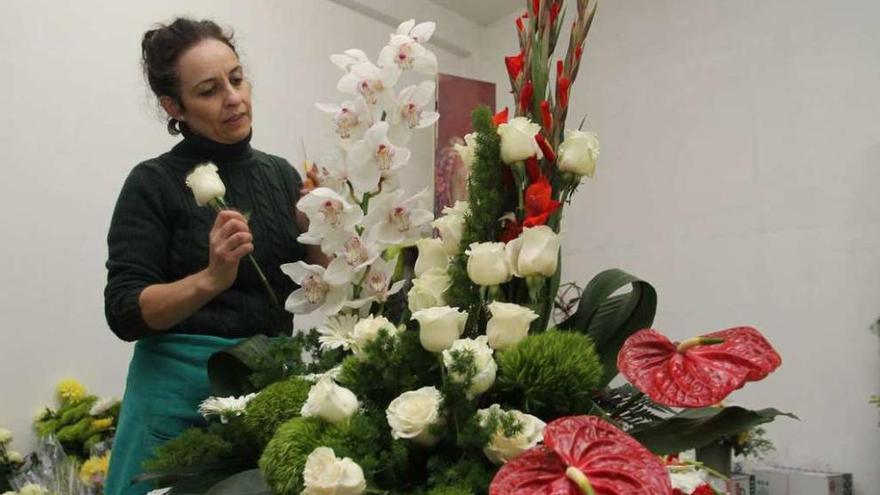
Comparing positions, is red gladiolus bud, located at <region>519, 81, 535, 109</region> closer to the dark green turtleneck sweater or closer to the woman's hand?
the woman's hand

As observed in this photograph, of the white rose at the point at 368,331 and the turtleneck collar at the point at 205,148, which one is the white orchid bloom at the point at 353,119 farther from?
the turtleneck collar at the point at 205,148

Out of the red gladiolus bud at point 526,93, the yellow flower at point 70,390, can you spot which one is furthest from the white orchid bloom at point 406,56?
the yellow flower at point 70,390

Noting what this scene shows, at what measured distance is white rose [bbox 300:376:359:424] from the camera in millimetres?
551

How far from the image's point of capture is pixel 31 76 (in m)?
2.15

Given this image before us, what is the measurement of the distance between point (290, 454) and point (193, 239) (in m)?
0.50

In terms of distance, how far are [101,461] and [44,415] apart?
41 cm

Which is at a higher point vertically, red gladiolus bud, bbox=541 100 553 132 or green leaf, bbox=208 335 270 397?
red gladiolus bud, bbox=541 100 553 132

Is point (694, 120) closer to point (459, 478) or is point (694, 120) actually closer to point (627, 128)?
point (627, 128)

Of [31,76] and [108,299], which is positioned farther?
[31,76]

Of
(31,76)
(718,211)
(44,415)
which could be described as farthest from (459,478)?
(718,211)

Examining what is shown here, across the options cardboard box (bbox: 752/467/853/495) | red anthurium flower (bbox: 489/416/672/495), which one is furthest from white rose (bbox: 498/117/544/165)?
cardboard box (bbox: 752/467/853/495)

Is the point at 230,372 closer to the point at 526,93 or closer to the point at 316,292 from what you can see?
the point at 316,292

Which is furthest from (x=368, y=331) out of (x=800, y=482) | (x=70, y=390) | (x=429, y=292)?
(x=800, y=482)

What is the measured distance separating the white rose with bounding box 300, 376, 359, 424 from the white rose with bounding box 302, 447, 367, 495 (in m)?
0.04
